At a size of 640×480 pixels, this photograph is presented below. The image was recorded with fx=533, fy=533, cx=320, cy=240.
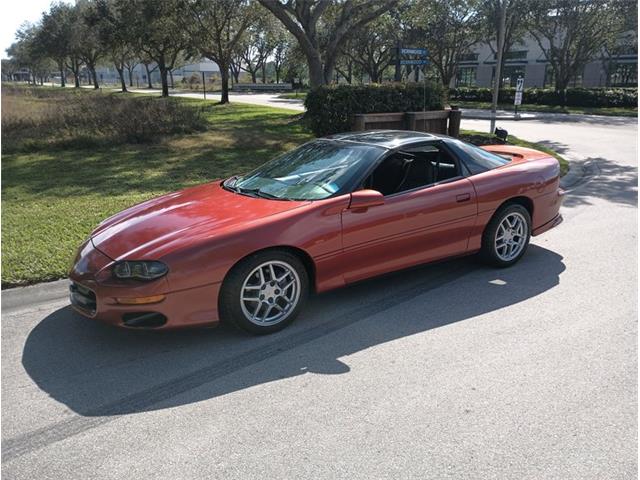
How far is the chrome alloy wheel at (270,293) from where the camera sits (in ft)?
12.4

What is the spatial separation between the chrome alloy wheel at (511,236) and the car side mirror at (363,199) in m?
1.56

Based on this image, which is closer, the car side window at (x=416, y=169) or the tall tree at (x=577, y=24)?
the car side window at (x=416, y=169)

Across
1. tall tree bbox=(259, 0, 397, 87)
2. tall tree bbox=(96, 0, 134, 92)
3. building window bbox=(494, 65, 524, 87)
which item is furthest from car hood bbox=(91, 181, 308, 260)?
building window bbox=(494, 65, 524, 87)

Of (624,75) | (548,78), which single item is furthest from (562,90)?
(548,78)

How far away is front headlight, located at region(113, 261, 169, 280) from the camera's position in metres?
3.50

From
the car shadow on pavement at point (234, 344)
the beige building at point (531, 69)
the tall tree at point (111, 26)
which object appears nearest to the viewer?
the car shadow on pavement at point (234, 344)

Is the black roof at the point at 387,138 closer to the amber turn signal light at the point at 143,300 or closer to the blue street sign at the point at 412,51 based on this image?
the amber turn signal light at the point at 143,300

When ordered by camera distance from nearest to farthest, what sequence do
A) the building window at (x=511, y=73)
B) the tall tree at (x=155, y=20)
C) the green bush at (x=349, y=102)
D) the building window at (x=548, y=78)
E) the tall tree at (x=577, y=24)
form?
1. the green bush at (x=349, y=102)
2. the tall tree at (x=155, y=20)
3. the tall tree at (x=577, y=24)
4. the building window at (x=548, y=78)
5. the building window at (x=511, y=73)

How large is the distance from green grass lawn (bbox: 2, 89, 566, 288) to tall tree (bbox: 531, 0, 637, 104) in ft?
88.5

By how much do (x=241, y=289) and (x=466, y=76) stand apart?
69.4 m

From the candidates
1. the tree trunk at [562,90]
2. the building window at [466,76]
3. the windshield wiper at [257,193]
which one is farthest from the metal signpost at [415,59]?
the building window at [466,76]

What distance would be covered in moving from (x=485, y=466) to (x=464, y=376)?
0.84 meters

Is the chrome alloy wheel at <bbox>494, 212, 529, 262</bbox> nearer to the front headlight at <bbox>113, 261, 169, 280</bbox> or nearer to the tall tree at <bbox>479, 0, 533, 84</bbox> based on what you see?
the front headlight at <bbox>113, 261, 169, 280</bbox>

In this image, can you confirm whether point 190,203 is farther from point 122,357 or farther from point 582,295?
point 582,295
